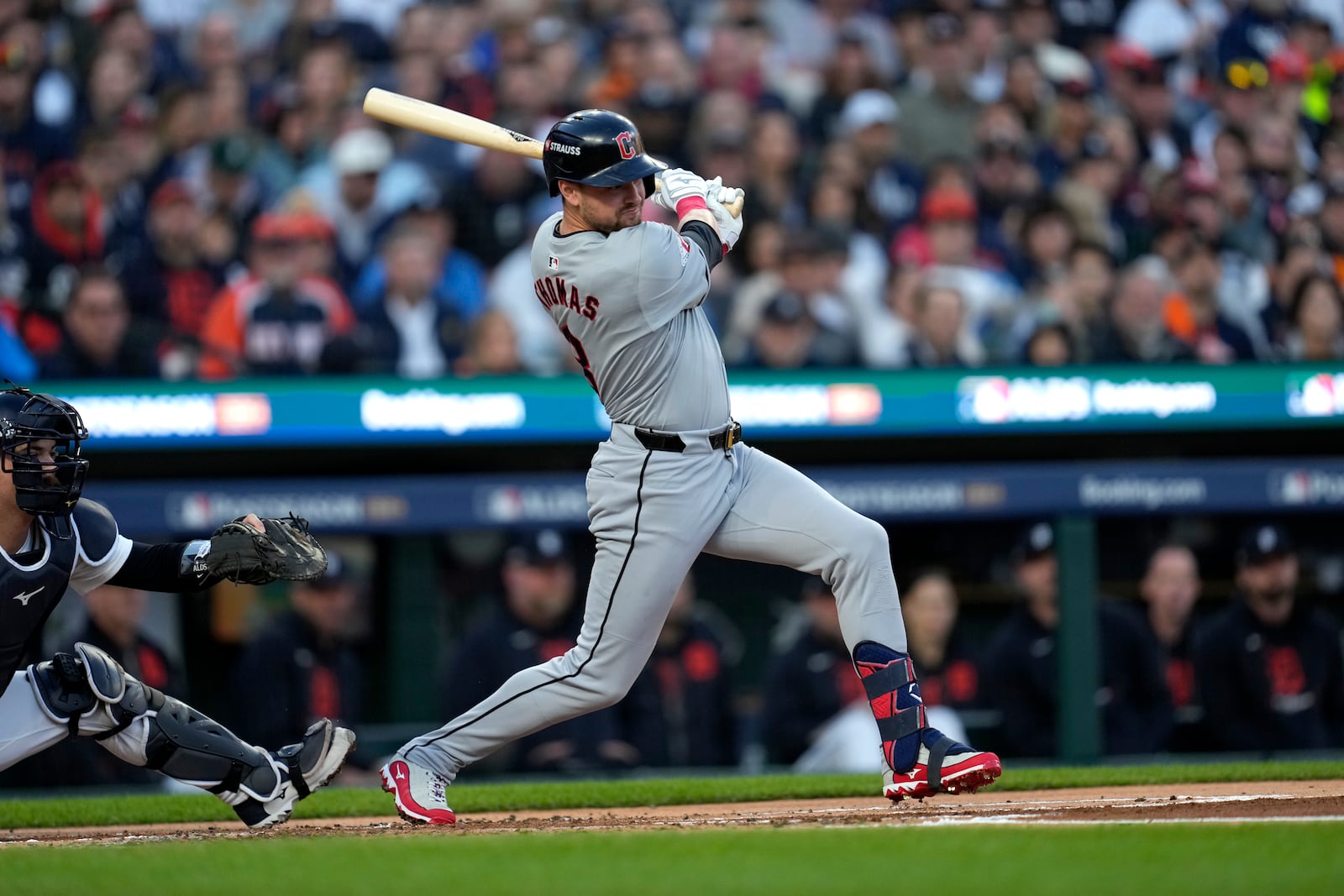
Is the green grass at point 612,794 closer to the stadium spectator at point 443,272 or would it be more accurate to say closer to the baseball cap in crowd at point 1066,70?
the stadium spectator at point 443,272

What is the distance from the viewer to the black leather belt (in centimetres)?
386

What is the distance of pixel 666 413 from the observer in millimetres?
3867

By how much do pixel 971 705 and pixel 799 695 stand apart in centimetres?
69

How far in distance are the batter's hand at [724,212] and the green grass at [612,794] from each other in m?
1.67

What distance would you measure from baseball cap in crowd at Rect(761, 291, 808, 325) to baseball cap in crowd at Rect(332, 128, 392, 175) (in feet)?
6.69

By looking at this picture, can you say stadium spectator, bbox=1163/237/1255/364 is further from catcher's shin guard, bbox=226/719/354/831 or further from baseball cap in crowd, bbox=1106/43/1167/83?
catcher's shin guard, bbox=226/719/354/831

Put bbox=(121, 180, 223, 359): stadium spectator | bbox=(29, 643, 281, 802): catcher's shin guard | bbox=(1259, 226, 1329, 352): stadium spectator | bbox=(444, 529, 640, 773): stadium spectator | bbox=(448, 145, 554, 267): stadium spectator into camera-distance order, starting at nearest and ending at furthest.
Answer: bbox=(29, 643, 281, 802): catcher's shin guard → bbox=(444, 529, 640, 773): stadium spectator → bbox=(121, 180, 223, 359): stadium spectator → bbox=(1259, 226, 1329, 352): stadium spectator → bbox=(448, 145, 554, 267): stadium spectator

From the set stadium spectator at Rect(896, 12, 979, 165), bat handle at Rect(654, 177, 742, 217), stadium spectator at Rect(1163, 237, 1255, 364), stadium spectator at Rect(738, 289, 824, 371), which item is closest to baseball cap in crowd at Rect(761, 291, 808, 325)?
stadium spectator at Rect(738, 289, 824, 371)

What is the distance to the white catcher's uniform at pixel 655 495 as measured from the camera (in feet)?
12.4

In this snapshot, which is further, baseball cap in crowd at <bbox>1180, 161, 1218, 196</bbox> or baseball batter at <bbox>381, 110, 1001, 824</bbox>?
baseball cap in crowd at <bbox>1180, 161, 1218, 196</bbox>

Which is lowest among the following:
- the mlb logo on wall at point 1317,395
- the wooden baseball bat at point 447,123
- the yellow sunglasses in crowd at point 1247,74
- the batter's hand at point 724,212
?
the mlb logo on wall at point 1317,395

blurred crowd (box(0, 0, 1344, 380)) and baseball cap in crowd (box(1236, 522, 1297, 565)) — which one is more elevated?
blurred crowd (box(0, 0, 1344, 380))

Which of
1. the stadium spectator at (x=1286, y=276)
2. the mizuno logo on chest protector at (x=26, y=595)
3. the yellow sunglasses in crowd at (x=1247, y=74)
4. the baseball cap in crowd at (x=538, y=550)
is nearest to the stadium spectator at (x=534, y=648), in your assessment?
the baseball cap in crowd at (x=538, y=550)

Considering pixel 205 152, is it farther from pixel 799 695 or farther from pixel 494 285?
pixel 799 695
